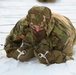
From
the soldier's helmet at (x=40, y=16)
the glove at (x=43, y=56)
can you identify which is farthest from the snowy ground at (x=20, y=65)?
the soldier's helmet at (x=40, y=16)

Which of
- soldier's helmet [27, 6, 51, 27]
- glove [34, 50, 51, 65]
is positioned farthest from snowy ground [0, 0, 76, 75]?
soldier's helmet [27, 6, 51, 27]

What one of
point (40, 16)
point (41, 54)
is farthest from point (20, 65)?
point (40, 16)

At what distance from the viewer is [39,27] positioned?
1.20 m

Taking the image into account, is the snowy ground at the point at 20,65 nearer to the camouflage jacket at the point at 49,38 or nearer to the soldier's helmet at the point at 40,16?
the camouflage jacket at the point at 49,38

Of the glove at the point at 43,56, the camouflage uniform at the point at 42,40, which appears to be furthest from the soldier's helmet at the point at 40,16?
the glove at the point at 43,56

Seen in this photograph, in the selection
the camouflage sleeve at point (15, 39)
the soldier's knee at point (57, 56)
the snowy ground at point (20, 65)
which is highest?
the camouflage sleeve at point (15, 39)

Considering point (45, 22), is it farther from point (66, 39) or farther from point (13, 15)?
point (13, 15)

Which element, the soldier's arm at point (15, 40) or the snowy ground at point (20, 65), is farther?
the soldier's arm at point (15, 40)

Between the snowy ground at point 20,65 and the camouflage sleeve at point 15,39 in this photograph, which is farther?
the camouflage sleeve at point 15,39

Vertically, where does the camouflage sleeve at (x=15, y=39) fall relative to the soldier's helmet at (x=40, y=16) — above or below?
below

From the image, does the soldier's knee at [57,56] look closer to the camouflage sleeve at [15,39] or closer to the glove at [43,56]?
the glove at [43,56]

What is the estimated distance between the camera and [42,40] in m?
1.21

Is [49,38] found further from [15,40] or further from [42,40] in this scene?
[15,40]

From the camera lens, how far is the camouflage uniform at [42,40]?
1.19m
